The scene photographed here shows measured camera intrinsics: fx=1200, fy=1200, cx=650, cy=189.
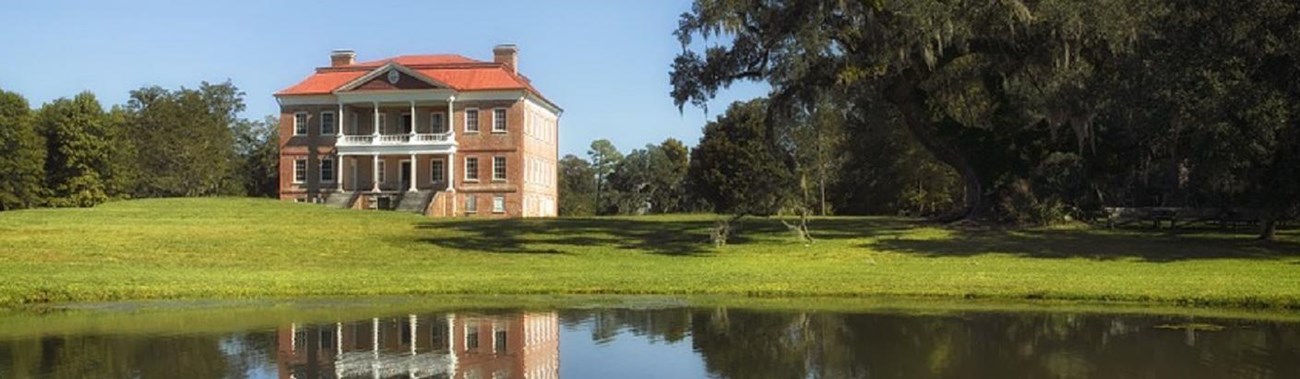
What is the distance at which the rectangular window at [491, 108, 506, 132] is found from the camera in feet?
206

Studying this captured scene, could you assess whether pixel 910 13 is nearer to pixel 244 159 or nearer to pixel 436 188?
pixel 436 188

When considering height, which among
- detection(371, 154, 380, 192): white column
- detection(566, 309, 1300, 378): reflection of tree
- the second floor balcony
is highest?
the second floor balcony

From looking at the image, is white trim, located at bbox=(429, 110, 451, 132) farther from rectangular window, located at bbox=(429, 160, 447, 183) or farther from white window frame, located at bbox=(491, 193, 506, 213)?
white window frame, located at bbox=(491, 193, 506, 213)

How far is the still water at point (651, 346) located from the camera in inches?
426

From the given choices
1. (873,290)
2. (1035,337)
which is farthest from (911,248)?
(1035,337)

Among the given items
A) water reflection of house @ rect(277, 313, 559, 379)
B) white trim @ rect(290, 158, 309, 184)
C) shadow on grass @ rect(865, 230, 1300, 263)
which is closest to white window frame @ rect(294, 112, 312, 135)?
white trim @ rect(290, 158, 309, 184)

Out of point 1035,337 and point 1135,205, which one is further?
point 1135,205

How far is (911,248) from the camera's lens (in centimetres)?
2833

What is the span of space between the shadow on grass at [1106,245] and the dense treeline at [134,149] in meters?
37.0

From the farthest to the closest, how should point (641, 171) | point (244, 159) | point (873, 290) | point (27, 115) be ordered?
1. point (641, 171)
2. point (244, 159)
3. point (27, 115)
4. point (873, 290)

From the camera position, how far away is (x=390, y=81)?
62656mm

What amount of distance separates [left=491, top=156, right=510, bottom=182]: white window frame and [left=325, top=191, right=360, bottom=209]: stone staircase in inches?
277

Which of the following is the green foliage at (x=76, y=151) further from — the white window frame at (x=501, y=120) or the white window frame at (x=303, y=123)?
the white window frame at (x=501, y=120)

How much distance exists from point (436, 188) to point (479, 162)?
262 cm
